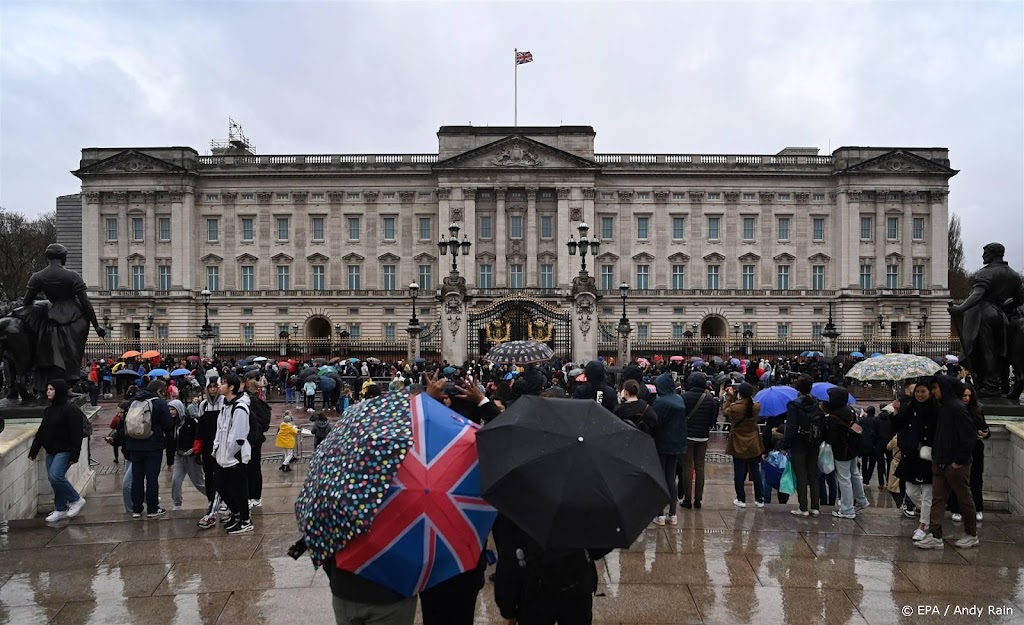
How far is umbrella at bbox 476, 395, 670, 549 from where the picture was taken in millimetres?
3527

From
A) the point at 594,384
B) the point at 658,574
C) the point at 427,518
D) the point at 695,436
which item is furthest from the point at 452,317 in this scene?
the point at 427,518

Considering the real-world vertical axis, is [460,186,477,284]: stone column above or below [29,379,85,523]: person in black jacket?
above

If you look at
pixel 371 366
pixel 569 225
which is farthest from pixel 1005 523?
pixel 569 225

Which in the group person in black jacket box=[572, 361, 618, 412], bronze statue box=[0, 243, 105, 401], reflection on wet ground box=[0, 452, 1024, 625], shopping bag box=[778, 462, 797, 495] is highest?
bronze statue box=[0, 243, 105, 401]

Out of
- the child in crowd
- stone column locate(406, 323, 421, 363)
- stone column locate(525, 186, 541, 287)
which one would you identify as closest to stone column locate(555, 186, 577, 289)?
stone column locate(525, 186, 541, 287)

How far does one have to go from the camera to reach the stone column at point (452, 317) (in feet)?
113

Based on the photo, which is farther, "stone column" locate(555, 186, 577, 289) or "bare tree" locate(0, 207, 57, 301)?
"bare tree" locate(0, 207, 57, 301)

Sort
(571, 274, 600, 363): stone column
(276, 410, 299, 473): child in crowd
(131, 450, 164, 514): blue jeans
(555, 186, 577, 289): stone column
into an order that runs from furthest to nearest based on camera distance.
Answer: (555, 186, 577, 289): stone column, (571, 274, 600, 363): stone column, (276, 410, 299, 473): child in crowd, (131, 450, 164, 514): blue jeans

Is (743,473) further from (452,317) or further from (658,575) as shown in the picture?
(452,317)

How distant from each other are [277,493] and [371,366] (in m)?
19.9

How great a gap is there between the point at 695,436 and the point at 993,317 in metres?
4.65

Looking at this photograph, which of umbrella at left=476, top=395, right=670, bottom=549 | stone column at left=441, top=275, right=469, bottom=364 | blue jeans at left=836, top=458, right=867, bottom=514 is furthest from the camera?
stone column at left=441, top=275, right=469, bottom=364

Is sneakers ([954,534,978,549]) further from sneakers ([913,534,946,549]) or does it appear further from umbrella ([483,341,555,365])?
Result: umbrella ([483,341,555,365])

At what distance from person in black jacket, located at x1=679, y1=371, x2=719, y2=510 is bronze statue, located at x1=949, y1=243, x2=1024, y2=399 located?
384 centimetres
